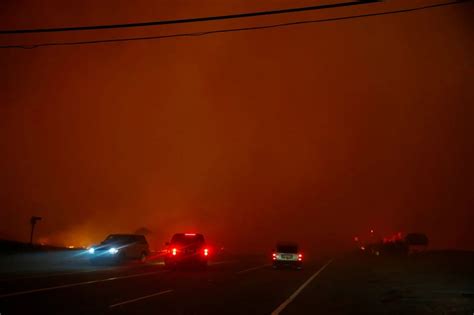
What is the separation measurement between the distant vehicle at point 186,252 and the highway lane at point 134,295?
7.12 meters

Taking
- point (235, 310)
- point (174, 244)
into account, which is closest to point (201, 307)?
point (235, 310)

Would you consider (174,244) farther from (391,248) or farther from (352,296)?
(391,248)

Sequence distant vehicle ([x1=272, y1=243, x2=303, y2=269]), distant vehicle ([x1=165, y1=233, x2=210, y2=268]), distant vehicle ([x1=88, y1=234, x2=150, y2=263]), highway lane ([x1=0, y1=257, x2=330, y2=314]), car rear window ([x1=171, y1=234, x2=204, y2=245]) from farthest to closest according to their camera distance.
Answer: distant vehicle ([x1=272, y1=243, x2=303, y2=269]) < distant vehicle ([x1=88, y1=234, x2=150, y2=263]) < car rear window ([x1=171, y1=234, x2=204, y2=245]) < distant vehicle ([x1=165, y1=233, x2=210, y2=268]) < highway lane ([x1=0, y1=257, x2=330, y2=314])

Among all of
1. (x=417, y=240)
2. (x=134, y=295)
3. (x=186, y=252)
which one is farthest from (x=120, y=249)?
(x=417, y=240)

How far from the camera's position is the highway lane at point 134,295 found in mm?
12898

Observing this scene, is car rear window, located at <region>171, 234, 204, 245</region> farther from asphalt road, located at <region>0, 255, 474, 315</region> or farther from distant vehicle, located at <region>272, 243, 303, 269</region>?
asphalt road, located at <region>0, 255, 474, 315</region>

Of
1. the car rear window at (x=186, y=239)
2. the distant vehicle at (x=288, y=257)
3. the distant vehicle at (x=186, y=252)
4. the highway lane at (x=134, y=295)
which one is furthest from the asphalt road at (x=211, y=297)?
the distant vehicle at (x=288, y=257)

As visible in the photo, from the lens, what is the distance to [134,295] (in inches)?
622

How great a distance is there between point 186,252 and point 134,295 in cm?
1361

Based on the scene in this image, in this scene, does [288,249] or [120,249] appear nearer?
[120,249]

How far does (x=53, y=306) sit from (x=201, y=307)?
3.67 m

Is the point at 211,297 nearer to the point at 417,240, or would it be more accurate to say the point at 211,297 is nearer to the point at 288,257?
the point at 288,257

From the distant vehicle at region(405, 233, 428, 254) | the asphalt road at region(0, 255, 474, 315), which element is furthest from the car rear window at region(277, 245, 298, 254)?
the distant vehicle at region(405, 233, 428, 254)

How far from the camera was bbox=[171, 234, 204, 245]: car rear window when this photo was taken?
30.2m
